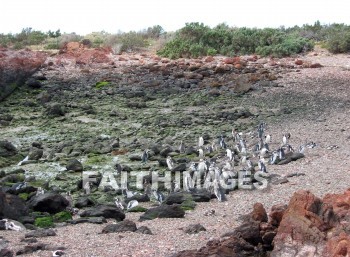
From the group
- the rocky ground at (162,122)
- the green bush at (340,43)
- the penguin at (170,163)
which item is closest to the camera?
the rocky ground at (162,122)

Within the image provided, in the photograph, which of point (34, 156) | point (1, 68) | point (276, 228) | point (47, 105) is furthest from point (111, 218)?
point (1, 68)

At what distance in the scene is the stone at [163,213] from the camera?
10047 mm

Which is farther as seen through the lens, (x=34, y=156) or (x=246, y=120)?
(x=246, y=120)

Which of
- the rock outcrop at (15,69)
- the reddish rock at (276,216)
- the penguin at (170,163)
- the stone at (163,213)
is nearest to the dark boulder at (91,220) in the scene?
the stone at (163,213)

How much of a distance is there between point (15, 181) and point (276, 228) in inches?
276

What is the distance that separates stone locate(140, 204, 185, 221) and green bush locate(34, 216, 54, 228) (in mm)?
1319

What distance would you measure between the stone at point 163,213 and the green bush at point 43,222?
1.32 meters

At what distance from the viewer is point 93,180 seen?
13.4m

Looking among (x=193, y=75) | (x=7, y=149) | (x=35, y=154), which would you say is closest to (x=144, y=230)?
(x=35, y=154)

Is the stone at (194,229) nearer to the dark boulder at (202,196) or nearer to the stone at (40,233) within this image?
the stone at (40,233)

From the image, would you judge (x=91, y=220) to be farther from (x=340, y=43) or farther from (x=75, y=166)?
(x=340, y=43)

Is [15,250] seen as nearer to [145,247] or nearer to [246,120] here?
[145,247]

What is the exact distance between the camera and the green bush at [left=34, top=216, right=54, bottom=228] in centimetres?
999

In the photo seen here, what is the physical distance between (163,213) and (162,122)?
9.76 metres
